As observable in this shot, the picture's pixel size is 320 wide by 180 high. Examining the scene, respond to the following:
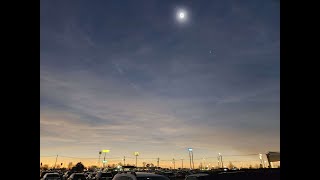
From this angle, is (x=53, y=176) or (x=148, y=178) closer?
(x=148, y=178)

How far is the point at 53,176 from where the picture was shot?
37562mm

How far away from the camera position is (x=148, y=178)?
12508mm
